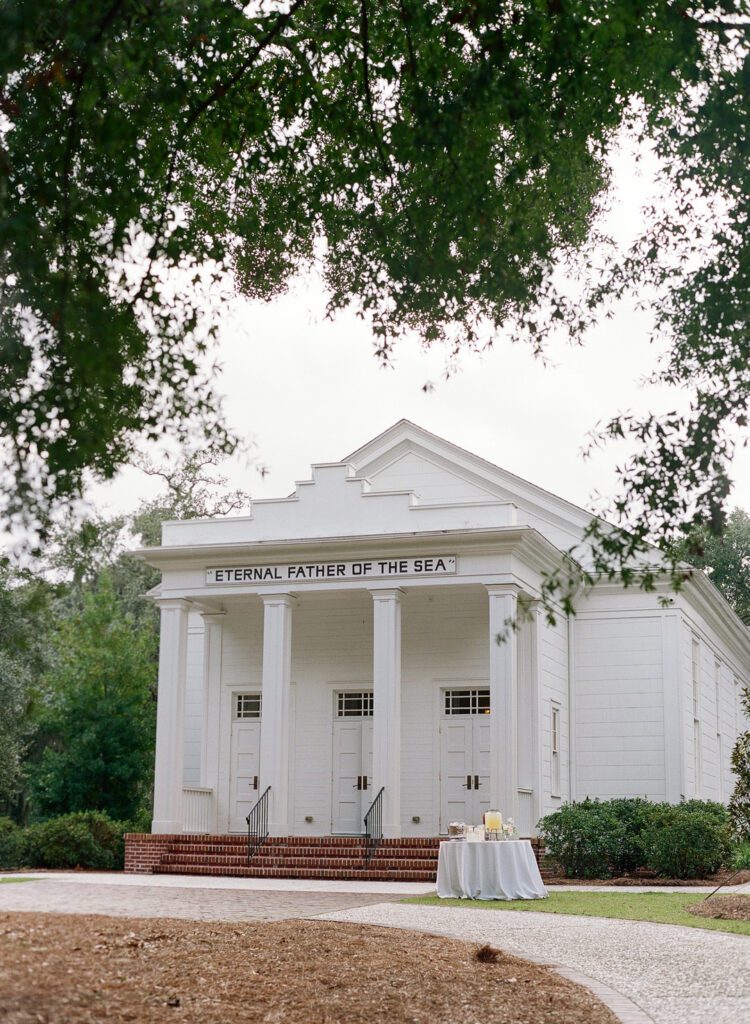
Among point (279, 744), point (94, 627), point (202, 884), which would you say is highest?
point (94, 627)

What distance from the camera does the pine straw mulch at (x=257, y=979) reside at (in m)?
6.66

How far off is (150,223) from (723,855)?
627 inches

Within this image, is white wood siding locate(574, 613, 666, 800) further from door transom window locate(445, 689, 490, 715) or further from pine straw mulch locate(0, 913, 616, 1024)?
pine straw mulch locate(0, 913, 616, 1024)

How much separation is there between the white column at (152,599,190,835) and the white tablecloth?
7.74 meters

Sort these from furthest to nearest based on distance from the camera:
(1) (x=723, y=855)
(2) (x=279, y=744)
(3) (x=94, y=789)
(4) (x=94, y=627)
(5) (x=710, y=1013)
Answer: (4) (x=94, y=627) < (3) (x=94, y=789) < (2) (x=279, y=744) < (1) (x=723, y=855) < (5) (x=710, y=1013)

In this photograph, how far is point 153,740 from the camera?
89.2 ft

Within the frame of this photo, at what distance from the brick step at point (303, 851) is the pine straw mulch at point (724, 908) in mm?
6025

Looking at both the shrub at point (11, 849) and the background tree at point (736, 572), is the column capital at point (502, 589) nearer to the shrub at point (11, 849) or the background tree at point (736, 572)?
the shrub at point (11, 849)

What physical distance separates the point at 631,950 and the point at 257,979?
3.93 meters

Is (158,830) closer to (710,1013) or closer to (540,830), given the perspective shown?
(540,830)

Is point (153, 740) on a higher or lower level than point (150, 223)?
lower

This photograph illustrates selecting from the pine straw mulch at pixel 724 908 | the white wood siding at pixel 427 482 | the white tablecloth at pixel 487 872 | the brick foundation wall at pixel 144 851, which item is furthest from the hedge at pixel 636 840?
the white wood siding at pixel 427 482

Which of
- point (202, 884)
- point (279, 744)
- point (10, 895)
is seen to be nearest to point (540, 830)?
point (279, 744)

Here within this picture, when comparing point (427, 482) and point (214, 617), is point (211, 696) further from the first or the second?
point (427, 482)
